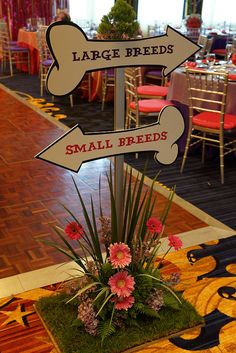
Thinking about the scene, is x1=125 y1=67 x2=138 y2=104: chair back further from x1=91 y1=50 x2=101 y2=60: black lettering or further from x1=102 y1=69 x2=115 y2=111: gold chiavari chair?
x1=91 y1=50 x2=101 y2=60: black lettering

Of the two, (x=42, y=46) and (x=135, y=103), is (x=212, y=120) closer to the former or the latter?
(x=135, y=103)

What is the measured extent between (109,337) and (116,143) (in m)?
0.77

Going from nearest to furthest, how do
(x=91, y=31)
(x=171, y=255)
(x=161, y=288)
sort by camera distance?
(x=161, y=288) < (x=171, y=255) < (x=91, y=31)

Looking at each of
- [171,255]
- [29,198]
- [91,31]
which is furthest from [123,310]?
[91,31]

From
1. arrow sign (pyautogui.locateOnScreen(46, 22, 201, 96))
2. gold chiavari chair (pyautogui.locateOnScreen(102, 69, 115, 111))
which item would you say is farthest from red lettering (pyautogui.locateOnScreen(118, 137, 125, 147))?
gold chiavari chair (pyautogui.locateOnScreen(102, 69, 115, 111))

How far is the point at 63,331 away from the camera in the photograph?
185 cm

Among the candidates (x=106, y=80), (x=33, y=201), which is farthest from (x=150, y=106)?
(x=106, y=80)

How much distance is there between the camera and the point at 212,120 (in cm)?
356

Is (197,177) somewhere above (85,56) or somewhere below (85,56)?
below

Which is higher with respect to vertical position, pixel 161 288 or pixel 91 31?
pixel 91 31

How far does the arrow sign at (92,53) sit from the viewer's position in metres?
1.46

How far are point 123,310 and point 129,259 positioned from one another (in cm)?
28

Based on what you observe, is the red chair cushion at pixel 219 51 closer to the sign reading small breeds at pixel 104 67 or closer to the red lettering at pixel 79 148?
the sign reading small breeds at pixel 104 67

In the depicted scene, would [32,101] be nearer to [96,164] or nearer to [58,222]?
[96,164]
